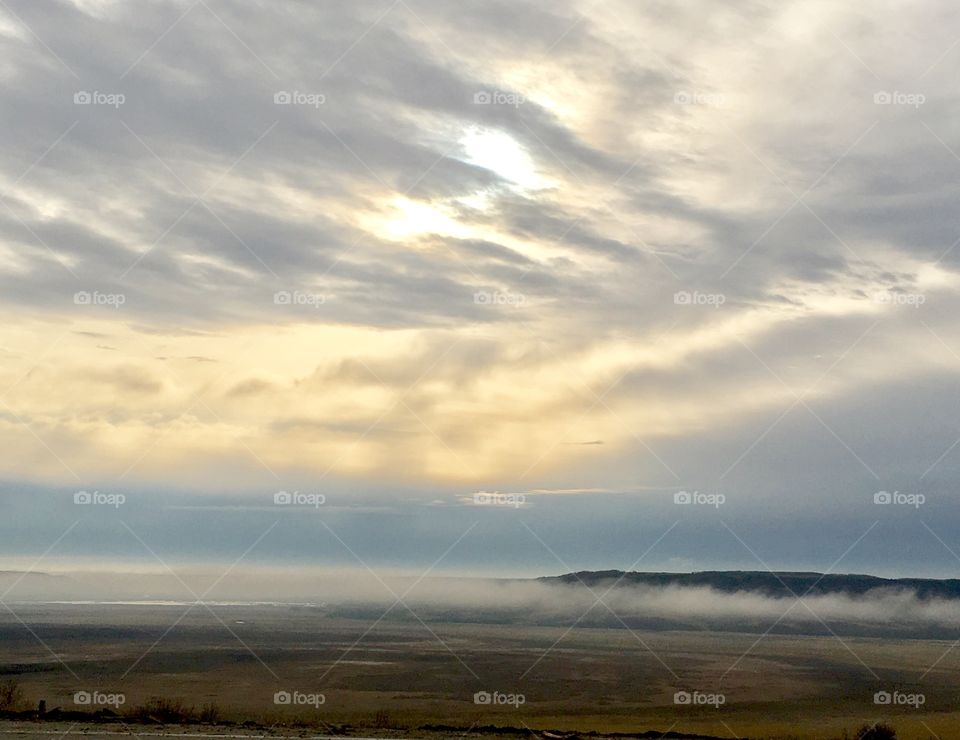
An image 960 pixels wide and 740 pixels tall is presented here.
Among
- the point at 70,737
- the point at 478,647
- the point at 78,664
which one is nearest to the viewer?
the point at 70,737

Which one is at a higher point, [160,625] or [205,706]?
[160,625]

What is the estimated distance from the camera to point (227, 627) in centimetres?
16600

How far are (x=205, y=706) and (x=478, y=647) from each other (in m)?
81.4

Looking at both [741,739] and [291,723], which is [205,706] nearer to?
[291,723]

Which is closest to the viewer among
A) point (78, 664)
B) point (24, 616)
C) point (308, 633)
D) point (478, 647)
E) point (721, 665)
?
point (78, 664)

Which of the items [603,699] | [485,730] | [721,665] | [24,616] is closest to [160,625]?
[24,616]

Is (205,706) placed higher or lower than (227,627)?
lower

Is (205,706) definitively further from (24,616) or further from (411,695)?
(24,616)

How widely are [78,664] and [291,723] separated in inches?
2683

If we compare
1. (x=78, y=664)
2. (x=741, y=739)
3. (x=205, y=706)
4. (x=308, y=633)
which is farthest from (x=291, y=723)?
(x=308, y=633)

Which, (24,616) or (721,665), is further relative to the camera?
(24,616)

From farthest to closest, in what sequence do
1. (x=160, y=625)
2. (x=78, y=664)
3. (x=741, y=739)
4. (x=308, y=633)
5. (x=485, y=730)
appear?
1. (x=160, y=625)
2. (x=308, y=633)
3. (x=78, y=664)
4. (x=741, y=739)
5. (x=485, y=730)

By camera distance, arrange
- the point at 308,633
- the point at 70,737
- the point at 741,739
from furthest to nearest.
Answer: the point at 308,633 < the point at 741,739 < the point at 70,737

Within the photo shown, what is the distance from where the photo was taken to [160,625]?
164750 millimetres
